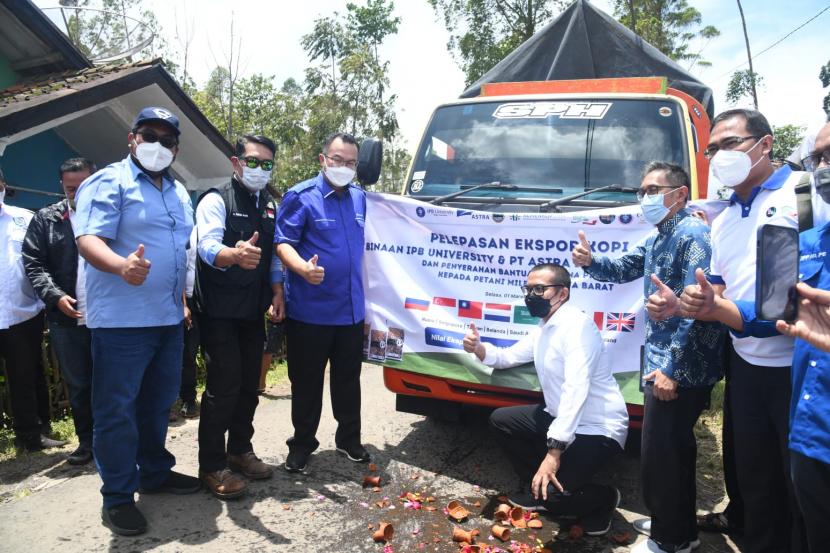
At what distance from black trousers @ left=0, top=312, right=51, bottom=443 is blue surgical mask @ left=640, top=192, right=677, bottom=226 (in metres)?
4.19

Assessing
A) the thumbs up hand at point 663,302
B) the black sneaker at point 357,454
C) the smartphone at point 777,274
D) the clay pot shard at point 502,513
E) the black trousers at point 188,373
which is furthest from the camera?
the black trousers at point 188,373

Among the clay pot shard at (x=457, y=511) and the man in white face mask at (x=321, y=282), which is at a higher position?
the man in white face mask at (x=321, y=282)

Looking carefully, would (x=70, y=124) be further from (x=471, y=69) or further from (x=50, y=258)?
(x=471, y=69)

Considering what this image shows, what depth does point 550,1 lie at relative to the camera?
65.1ft

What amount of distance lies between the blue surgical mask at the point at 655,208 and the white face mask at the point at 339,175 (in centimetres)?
181

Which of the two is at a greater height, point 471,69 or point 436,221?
point 471,69

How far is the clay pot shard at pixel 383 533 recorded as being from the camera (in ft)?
9.95

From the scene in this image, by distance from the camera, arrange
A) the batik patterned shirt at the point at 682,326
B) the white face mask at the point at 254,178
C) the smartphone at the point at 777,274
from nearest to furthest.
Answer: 1. the smartphone at the point at 777,274
2. the batik patterned shirt at the point at 682,326
3. the white face mask at the point at 254,178

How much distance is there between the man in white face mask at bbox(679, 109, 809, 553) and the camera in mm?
2494

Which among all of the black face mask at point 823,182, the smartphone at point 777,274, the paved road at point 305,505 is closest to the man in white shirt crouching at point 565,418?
the paved road at point 305,505

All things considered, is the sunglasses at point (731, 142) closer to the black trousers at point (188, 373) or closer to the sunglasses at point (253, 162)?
the sunglasses at point (253, 162)

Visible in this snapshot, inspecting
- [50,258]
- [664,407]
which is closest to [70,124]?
[50,258]

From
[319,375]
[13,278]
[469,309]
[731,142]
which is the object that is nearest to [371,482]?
[319,375]

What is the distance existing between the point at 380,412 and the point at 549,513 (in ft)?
7.21
